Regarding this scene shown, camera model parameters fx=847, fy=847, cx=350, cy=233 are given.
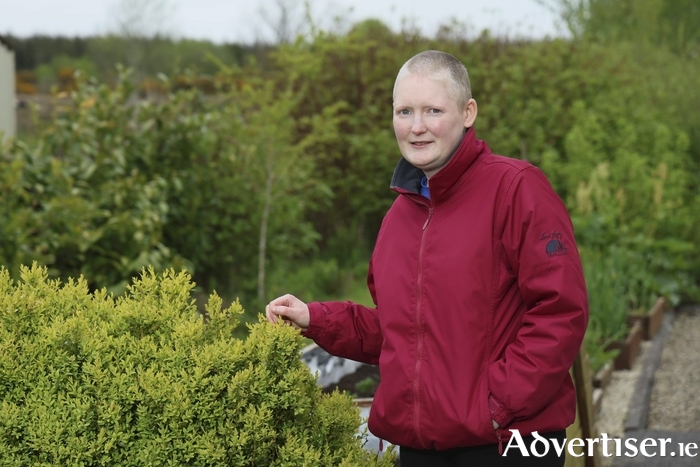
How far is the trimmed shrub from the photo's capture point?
6.86ft

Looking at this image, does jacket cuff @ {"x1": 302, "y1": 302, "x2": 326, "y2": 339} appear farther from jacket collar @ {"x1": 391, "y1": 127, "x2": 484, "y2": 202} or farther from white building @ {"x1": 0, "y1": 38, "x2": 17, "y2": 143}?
white building @ {"x1": 0, "y1": 38, "x2": 17, "y2": 143}

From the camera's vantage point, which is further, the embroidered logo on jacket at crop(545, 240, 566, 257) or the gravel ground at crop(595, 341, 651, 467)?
the gravel ground at crop(595, 341, 651, 467)

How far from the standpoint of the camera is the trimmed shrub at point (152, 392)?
2.09 m

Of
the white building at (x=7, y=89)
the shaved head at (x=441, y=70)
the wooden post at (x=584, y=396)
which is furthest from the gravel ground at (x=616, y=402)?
the white building at (x=7, y=89)

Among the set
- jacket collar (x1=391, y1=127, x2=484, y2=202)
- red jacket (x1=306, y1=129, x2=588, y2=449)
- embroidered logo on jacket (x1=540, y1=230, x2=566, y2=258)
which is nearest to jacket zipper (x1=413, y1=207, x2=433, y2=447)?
red jacket (x1=306, y1=129, x2=588, y2=449)

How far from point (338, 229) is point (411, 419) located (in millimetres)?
8604

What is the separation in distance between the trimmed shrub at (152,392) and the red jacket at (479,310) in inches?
10.8

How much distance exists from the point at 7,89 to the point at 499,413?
223 inches

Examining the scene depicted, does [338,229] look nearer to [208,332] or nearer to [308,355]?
[308,355]

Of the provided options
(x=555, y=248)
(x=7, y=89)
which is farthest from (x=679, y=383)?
(x=7, y=89)

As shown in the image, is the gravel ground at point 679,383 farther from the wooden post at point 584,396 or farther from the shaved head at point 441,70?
the shaved head at point 441,70

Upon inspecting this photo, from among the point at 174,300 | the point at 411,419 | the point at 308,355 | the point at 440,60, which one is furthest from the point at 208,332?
the point at 308,355

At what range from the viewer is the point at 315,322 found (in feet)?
8.20

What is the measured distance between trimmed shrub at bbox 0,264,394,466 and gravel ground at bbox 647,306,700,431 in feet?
13.4
